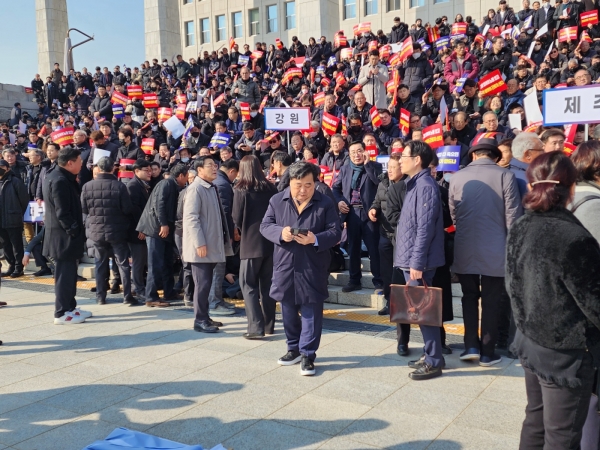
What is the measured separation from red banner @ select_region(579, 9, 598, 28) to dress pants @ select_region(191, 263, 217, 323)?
12532 millimetres

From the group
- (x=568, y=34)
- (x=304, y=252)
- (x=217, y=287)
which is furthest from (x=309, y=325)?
(x=568, y=34)

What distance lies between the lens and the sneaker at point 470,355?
5.10m

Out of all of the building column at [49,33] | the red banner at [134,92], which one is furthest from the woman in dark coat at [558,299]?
the building column at [49,33]

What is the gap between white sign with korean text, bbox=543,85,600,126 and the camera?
22.2ft

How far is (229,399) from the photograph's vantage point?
4426 mm

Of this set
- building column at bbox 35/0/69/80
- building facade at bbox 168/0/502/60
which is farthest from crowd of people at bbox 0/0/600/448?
building column at bbox 35/0/69/80

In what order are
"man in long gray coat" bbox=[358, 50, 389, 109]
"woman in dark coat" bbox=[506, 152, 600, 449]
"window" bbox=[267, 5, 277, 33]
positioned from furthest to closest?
"window" bbox=[267, 5, 277, 33] < "man in long gray coat" bbox=[358, 50, 389, 109] < "woman in dark coat" bbox=[506, 152, 600, 449]

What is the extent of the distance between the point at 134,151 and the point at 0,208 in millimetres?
2644

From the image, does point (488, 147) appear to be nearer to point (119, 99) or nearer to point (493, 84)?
point (493, 84)

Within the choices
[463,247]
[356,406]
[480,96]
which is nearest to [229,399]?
[356,406]

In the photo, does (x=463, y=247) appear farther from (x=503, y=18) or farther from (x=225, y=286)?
(x=503, y=18)

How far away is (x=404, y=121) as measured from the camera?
386 inches

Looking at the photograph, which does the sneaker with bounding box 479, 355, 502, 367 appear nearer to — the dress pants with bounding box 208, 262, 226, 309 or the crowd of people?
the crowd of people

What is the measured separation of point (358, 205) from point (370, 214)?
1.00m
